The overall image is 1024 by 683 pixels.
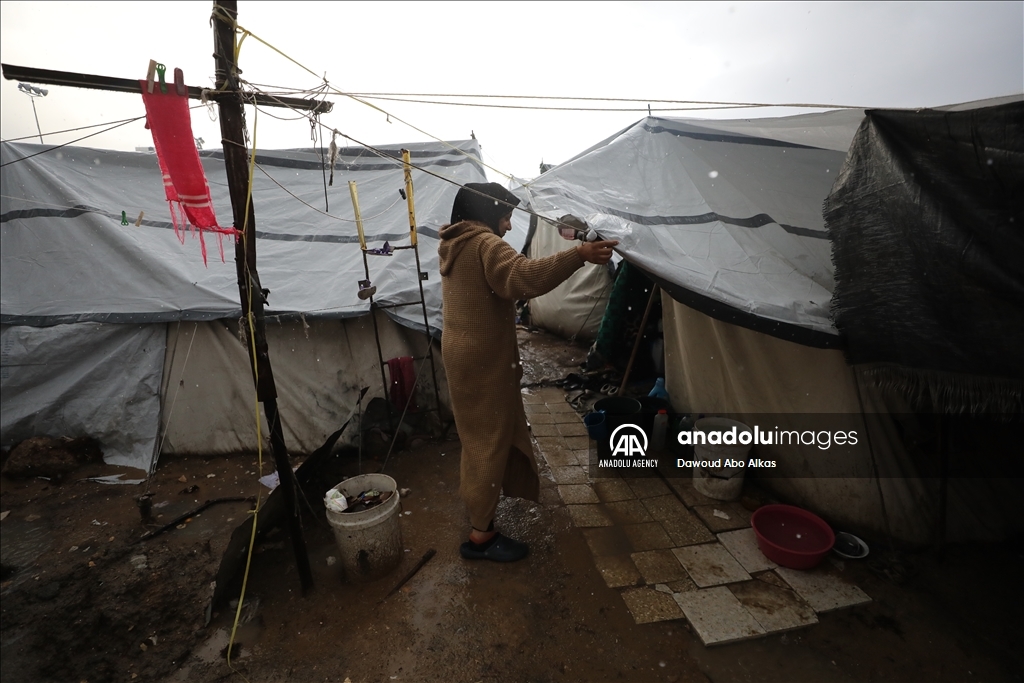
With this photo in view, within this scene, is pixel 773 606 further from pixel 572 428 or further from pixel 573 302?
pixel 573 302

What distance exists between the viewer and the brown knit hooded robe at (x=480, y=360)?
275 cm

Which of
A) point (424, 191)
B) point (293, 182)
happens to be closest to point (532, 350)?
point (424, 191)

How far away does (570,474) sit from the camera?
4.23 meters

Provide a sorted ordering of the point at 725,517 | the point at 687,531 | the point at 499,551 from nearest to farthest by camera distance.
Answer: the point at 499,551 < the point at 687,531 < the point at 725,517

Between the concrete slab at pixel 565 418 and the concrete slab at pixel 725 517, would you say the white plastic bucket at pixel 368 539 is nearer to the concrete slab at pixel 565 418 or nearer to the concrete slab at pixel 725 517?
the concrete slab at pixel 725 517

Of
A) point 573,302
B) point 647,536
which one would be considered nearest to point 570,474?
point 647,536

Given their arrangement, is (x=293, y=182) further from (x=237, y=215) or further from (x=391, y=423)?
(x=237, y=215)

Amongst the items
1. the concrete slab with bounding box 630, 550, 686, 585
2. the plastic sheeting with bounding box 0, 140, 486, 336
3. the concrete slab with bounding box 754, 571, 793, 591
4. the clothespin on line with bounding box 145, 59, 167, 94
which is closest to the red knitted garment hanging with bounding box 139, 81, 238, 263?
the clothespin on line with bounding box 145, 59, 167, 94

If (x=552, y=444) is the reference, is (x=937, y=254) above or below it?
above

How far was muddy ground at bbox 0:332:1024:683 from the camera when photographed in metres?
2.42

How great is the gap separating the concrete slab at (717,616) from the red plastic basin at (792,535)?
48cm

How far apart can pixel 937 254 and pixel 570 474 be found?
301 centimetres

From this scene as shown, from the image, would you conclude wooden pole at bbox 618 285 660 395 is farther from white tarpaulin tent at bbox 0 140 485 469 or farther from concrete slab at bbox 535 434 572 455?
white tarpaulin tent at bbox 0 140 485 469

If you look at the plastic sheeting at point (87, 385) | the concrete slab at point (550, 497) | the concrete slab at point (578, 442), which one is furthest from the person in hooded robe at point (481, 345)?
the plastic sheeting at point (87, 385)
